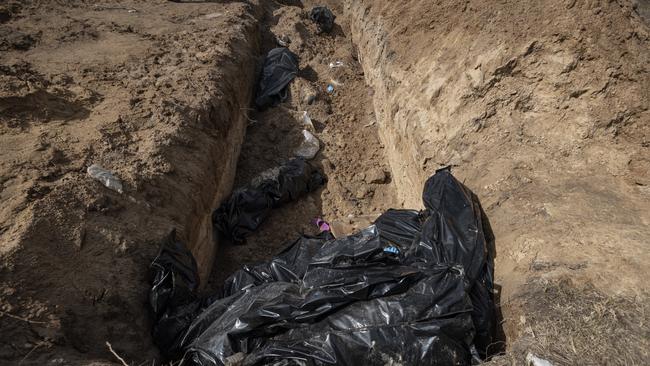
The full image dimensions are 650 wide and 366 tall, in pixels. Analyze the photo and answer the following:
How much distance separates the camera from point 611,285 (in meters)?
2.26

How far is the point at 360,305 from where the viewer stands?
7.18 feet

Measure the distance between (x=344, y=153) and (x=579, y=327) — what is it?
3.68 meters

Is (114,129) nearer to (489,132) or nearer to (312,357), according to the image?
(312,357)

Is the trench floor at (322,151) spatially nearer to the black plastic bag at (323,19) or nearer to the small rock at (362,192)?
the small rock at (362,192)

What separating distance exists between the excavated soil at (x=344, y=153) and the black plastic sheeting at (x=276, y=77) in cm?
18

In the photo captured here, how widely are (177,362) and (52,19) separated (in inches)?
233

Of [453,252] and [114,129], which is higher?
[114,129]

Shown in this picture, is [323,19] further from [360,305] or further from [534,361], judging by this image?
[534,361]

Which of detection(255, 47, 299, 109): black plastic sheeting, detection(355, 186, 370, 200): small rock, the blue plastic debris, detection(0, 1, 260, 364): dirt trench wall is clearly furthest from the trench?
the blue plastic debris

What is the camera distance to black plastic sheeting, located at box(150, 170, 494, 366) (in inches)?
79.0

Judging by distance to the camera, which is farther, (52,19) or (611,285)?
(52,19)

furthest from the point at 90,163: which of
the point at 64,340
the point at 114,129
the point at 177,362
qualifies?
the point at 177,362

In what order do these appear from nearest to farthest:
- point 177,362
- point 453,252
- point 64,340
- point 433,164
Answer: point 64,340 < point 177,362 < point 453,252 < point 433,164

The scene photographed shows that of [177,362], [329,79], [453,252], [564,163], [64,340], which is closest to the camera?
[64,340]
